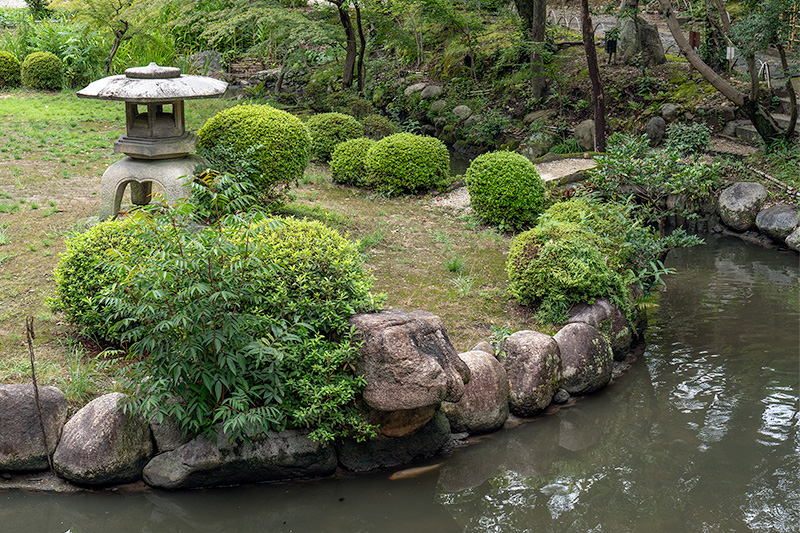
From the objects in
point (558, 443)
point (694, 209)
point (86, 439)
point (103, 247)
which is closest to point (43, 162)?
point (103, 247)

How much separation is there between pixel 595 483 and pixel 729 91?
886 centimetres

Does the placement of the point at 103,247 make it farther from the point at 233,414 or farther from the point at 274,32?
the point at 274,32

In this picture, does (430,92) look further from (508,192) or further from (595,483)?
(595,483)

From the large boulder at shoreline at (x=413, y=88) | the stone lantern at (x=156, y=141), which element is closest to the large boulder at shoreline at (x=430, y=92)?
the large boulder at shoreline at (x=413, y=88)

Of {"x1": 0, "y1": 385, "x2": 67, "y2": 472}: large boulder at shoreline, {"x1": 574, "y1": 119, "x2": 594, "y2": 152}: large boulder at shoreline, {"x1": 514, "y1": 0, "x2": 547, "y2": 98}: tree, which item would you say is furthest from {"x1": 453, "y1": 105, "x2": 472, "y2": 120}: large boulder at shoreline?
{"x1": 0, "y1": 385, "x2": 67, "y2": 472}: large boulder at shoreline

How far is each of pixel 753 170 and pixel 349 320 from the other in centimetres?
875

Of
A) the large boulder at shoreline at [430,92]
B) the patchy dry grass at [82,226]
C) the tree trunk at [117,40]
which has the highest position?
the tree trunk at [117,40]

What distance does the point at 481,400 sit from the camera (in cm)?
572

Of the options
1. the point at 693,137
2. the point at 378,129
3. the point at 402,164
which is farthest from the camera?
the point at 378,129

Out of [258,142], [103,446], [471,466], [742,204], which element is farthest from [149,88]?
[742,204]

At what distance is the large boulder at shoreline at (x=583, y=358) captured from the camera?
628cm

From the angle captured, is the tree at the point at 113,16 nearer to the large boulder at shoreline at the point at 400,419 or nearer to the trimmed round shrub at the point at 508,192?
the trimmed round shrub at the point at 508,192

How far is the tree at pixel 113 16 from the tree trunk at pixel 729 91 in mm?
10662

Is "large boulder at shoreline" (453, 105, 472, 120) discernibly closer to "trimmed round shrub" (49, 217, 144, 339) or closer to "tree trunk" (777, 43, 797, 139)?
"tree trunk" (777, 43, 797, 139)
